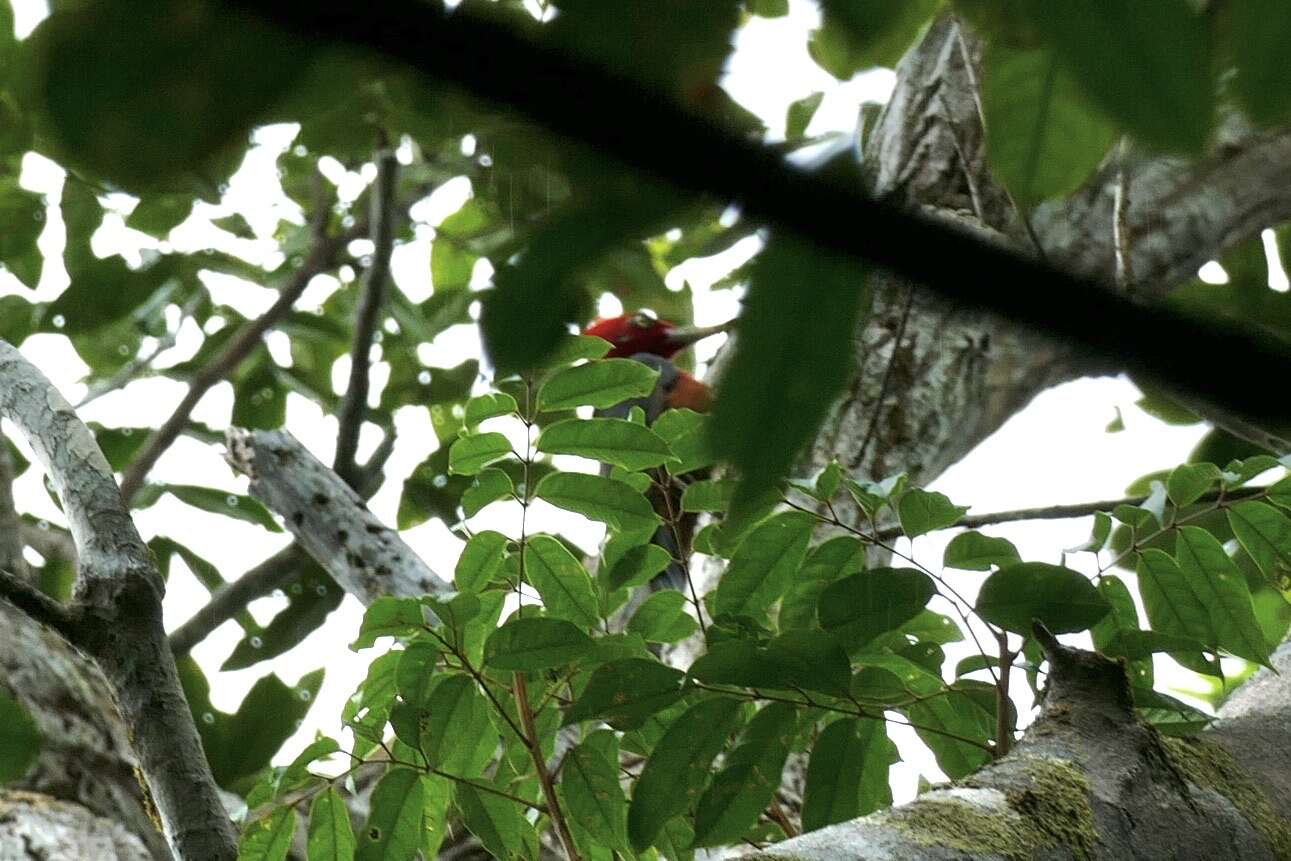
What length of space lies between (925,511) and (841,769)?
271 mm

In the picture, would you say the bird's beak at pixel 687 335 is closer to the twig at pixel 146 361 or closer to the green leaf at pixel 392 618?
the twig at pixel 146 361

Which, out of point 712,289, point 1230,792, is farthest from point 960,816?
point 712,289

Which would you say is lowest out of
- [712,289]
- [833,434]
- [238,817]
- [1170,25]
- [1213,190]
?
[238,817]

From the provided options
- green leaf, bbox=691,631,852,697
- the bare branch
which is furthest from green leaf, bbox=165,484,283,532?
green leaf, bbox=691,631,852,697

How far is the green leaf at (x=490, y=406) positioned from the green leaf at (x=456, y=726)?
0.28 m

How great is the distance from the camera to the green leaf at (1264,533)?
1.33 metres

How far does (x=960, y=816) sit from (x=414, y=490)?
7.10 feet

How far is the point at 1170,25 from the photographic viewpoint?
0.41 metres

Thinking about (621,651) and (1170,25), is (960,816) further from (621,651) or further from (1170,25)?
(1170,25)

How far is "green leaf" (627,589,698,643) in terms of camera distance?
1432 millimetres

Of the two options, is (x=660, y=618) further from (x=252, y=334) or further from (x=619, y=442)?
(x=252, y=334)

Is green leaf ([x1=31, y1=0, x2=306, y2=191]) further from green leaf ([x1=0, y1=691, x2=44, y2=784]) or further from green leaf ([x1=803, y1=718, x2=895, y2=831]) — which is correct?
green leaf ([x1=803, y1=718, x2=895, y2=831])

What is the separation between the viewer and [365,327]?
2.73 metres

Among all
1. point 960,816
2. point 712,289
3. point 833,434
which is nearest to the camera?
point 960,816
